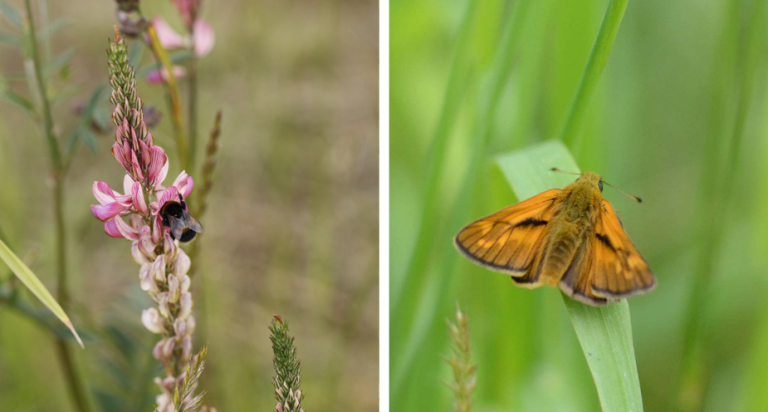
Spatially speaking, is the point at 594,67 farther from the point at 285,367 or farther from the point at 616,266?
the point at 285,367

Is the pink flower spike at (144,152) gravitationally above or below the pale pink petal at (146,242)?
above

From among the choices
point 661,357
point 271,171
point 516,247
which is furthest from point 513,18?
point 271,171

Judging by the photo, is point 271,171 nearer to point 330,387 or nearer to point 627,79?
point 330,387

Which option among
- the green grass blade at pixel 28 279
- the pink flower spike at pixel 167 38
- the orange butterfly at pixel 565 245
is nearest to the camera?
the green grass blade at pixel 28 279

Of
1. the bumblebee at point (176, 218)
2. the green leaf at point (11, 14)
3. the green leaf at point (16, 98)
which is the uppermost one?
the green leaf at point (11, 14)

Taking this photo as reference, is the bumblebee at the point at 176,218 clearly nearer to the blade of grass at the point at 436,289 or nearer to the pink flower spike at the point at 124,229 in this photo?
the pink flower spike at the point at 124,229

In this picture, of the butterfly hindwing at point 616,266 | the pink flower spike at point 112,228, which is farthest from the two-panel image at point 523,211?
the pink flower spike at point 112,228

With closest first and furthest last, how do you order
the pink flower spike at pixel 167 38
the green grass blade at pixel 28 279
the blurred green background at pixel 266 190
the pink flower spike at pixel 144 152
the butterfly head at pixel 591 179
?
the pink flower spike at pixel 144 152 < the green grass blade at pixel 28 279 < the butterfly head at pixel 591 179 < the pink flower spike at pixel 167 38 < the blurred green background at pixel 266 190

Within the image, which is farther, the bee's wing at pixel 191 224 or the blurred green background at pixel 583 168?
the blurred green background at pixel 583 168
